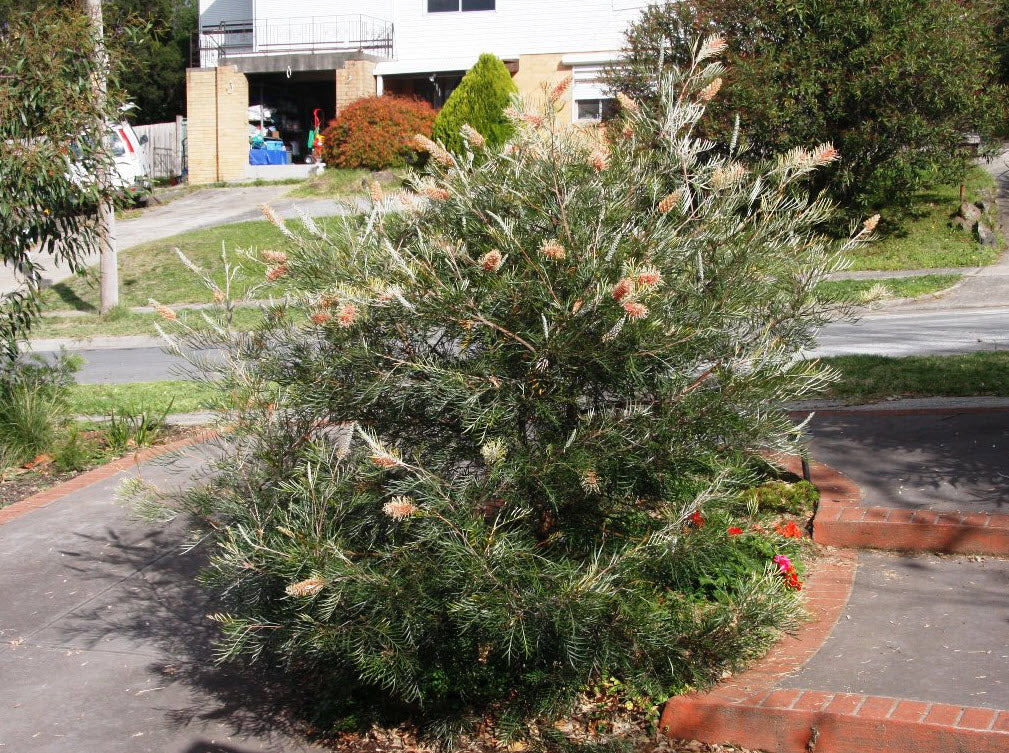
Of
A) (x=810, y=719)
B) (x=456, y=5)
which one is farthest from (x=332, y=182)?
(x=810, y=719)

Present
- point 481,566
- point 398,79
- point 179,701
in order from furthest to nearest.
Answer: point 398,79 < point 179,701 < point 481,566

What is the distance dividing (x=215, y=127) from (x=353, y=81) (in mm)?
4569

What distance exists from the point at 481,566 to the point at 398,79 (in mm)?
29212

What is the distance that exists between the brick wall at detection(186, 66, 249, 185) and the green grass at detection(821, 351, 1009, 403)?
989 inches

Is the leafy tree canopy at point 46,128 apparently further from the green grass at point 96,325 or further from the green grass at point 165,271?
the green grass at point 165,271

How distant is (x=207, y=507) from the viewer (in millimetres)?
4168

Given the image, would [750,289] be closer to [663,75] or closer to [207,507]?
[663,75]

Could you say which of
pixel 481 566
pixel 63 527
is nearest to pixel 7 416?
pixel 63 527

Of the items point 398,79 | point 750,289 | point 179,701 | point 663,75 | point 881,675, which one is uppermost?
point 398,79

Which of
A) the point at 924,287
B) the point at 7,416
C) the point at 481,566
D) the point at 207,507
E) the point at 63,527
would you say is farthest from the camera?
the point at 924,287

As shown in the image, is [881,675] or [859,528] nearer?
[881,675]

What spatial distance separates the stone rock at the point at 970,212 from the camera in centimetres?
1830

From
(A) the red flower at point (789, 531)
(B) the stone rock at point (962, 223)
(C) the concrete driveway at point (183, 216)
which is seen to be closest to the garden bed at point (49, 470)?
(A) the red flower at point (789, 531)

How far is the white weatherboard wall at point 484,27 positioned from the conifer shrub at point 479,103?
457 centimetres
